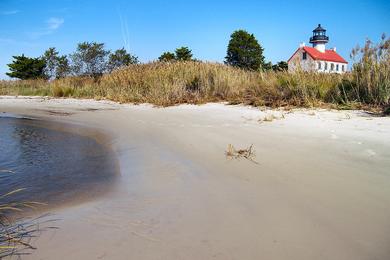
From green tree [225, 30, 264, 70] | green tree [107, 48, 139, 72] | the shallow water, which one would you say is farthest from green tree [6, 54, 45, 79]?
the shallow water

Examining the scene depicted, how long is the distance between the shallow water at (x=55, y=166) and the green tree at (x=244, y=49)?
33.2m

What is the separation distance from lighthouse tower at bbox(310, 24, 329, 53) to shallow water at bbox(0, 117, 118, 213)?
5166cm

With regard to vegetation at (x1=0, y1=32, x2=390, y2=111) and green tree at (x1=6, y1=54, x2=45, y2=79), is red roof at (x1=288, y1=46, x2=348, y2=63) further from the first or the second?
vegetation at (x1=0, y1=32, x2=390, y2=111)

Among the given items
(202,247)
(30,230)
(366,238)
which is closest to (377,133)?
(366,238)

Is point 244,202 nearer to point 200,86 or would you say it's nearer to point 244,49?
point 200,86

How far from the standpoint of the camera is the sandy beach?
5.74ft

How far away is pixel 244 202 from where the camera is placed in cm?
236

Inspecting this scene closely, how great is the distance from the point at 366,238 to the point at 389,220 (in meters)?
0.32

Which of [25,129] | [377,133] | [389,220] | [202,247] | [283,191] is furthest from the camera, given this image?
[25,129]

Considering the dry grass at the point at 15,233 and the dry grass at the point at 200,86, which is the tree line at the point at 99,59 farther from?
the dry grass at the point at 15,233

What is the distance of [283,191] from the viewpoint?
2531 millimetres

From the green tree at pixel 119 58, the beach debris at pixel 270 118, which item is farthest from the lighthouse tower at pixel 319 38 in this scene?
the beach debris at pixel 270 118

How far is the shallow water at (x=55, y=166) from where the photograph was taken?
2.99m

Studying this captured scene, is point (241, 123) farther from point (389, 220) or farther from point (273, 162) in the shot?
point (389, 220)
